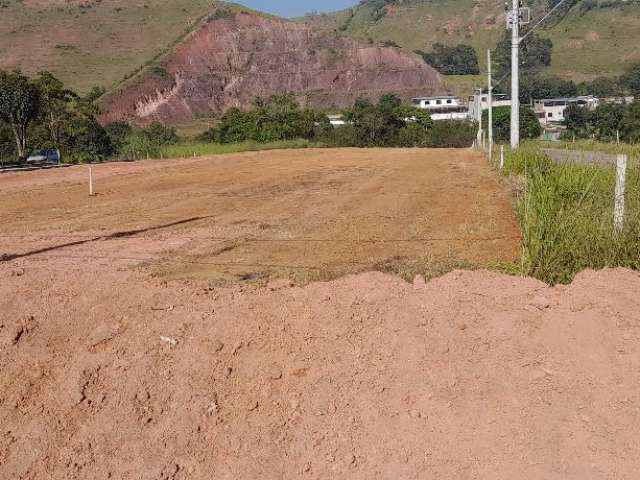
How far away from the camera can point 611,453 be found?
14.7 ft

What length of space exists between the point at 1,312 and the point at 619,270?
579cm

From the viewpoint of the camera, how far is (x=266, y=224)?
13656mm

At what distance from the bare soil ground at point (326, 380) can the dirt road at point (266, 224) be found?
197cm

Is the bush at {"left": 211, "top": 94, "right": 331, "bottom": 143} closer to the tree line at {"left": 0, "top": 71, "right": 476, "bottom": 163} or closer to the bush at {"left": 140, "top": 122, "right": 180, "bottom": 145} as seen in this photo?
the tree line at {"left": 0, "top": 71, "right": 476, "bottom": 163}

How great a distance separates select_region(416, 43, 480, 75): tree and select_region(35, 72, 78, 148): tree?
117m

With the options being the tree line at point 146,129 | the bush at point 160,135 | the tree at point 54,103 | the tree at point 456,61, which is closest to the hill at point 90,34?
the tree line at point 146,129

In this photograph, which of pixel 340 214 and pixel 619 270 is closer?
pixel 619 270

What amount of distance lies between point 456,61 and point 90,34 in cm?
8202

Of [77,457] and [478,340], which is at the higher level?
[478,340]

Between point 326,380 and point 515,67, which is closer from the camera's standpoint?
point 326,380

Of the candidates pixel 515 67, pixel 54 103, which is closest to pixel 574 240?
pixel 515 67

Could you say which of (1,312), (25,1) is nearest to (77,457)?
(1,312)

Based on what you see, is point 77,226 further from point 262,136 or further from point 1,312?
point 262,136

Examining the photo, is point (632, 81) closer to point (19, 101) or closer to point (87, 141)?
point (87, 141)
